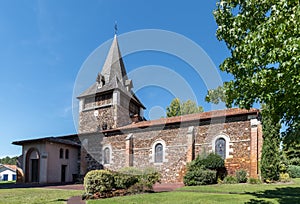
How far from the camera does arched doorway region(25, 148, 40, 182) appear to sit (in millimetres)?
24781

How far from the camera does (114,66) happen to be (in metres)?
34.1

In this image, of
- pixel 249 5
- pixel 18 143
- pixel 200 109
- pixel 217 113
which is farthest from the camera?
pixel 200 109

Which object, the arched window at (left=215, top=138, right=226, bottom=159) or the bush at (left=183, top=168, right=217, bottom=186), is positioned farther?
the arched window at (left=215, top=138, right=226, bottom=159)

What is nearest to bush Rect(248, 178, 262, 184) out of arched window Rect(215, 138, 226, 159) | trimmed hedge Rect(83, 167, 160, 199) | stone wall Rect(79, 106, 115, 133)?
arched window Rect(215, 138, 226, 159)

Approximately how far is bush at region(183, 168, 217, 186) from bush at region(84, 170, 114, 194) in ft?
23.1

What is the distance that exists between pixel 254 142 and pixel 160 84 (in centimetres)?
955

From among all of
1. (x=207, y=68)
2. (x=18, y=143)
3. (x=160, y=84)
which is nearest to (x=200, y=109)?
(x=160, y=84)

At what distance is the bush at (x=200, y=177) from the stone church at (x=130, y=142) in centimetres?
217

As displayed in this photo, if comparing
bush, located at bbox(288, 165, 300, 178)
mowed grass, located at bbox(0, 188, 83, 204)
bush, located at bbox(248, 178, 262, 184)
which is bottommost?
bush, located at bbox(288, 165, 300, 178)

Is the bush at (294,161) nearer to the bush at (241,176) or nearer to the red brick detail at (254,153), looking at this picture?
the red brick detail at (254,153)

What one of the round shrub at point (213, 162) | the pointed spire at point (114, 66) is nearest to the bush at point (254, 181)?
the round shrub at point (213, 162)

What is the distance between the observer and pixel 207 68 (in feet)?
60.1

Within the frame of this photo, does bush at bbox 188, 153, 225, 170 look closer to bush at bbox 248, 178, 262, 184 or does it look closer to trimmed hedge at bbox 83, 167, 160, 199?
bush at bbox 248, 178, 262, 184

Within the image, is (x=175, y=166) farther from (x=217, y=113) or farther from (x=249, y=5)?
(x=249, y=5)
